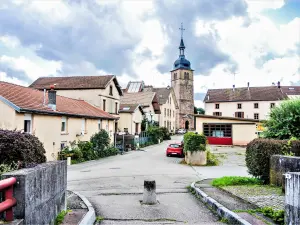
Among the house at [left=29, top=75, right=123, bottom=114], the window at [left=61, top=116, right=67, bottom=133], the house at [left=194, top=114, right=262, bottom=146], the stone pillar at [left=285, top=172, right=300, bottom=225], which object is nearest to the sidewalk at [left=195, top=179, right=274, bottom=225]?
the stone pillar at [left=285, top=172, right=300, bottom=225]

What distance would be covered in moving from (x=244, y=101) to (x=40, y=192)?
61511 mm

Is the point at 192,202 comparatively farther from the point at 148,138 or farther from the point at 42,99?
the point at 148,138

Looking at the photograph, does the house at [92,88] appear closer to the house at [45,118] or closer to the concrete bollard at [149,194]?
the house at [45,118]

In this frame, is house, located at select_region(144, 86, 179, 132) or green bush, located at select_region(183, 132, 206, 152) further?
house, located at select_region(144, 86, 179, 132)

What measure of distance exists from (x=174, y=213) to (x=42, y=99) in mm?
19057

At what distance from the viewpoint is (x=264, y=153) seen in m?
10.7

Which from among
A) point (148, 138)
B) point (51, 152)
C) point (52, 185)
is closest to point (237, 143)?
point (148, 138)

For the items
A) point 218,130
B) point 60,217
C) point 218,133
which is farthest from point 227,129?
point 60,217

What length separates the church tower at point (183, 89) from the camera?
285ft

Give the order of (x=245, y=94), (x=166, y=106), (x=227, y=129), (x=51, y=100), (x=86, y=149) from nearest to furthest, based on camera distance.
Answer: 1. (x=51, y=100)
2. (x=86, y=149)
3. (x=227, y=129)
4. (x=245, y=94)
5. (x=166, y=106)

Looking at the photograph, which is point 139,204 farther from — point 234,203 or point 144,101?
point 144,101

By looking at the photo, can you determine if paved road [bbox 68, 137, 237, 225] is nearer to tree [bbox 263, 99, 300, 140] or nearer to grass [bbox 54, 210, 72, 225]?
grass [bbox 54, 210, 72, 225]

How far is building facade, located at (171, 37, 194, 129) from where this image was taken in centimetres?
8688

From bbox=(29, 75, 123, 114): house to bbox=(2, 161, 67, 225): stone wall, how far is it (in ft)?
97.9
